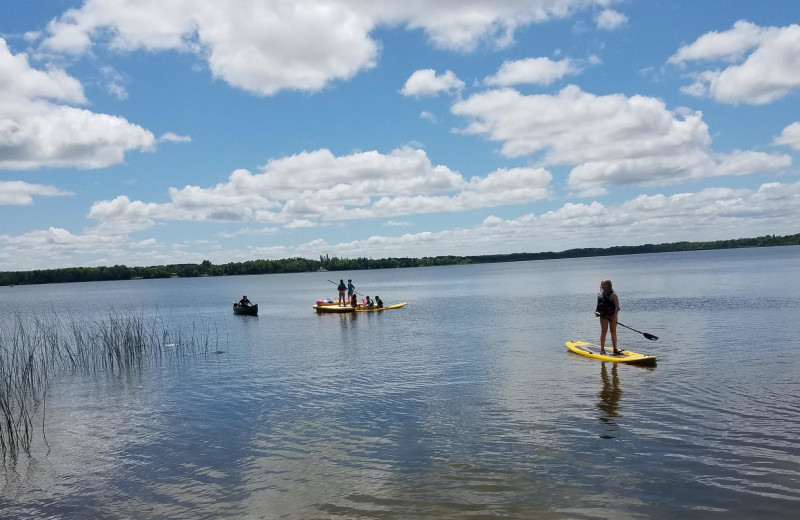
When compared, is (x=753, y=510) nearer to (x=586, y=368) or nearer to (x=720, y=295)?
(x=586, y=368)

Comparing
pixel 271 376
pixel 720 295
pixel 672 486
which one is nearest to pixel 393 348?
pixel 271 376

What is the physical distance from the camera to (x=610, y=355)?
18.4 m

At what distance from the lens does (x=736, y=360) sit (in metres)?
17.1

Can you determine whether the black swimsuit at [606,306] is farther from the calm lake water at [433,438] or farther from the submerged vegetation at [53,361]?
the submerged vegetation at [53,361]

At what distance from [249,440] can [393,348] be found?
43.2 feet

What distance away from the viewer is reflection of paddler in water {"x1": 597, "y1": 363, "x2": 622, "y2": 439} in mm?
11504

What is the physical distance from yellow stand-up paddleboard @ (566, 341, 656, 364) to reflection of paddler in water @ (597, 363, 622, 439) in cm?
73

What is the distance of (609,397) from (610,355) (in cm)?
527

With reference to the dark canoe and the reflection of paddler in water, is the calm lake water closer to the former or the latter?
the reflection of paddler in water

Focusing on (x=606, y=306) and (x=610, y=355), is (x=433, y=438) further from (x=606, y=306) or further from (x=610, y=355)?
(x=606, y=306)

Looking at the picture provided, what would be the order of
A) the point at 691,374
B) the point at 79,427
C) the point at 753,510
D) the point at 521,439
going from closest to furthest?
the point at 753,510, the point at 521,439, the point at 79,427, the point at 691,374

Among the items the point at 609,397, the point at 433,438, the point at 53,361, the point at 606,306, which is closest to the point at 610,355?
the point at 606,306

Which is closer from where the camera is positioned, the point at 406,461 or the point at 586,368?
the point at 406,461

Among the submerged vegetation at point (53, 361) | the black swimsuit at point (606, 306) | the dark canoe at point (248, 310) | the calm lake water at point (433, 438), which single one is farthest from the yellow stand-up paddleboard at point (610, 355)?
the dark canoe at point (248, 310)
